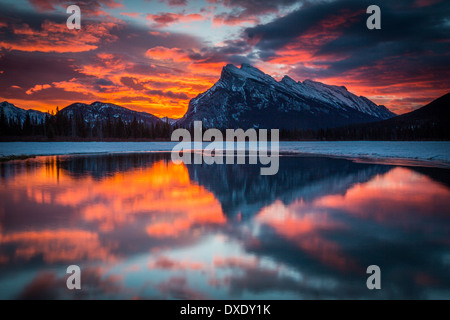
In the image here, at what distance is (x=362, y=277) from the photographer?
6.07 metres

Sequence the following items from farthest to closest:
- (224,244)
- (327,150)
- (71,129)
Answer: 1. (71,129)
2. (327,150)
3. (224,244)

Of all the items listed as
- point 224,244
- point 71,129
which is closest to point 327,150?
point 224,244

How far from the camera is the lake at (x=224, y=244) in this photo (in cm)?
566

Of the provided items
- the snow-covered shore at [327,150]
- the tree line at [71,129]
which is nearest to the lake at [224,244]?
the snow-covered shore at [327,150]

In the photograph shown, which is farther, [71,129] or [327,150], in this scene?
[71,129]

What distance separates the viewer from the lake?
566 centimetres

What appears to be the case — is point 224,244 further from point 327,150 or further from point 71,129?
point 71,129

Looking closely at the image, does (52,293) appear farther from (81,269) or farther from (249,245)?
(249,245)

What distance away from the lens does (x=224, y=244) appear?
7879 millimetres

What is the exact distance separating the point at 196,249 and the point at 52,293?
319cm

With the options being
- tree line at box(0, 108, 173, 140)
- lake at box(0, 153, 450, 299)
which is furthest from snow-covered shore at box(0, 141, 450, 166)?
tree line at box(0, 108, 173, 140)

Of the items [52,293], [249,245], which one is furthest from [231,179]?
[52,293]

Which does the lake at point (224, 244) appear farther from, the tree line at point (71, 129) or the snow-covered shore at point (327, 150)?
the tree line at point (71, 129)

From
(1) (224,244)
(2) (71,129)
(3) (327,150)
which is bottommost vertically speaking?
(1) (224,244)
